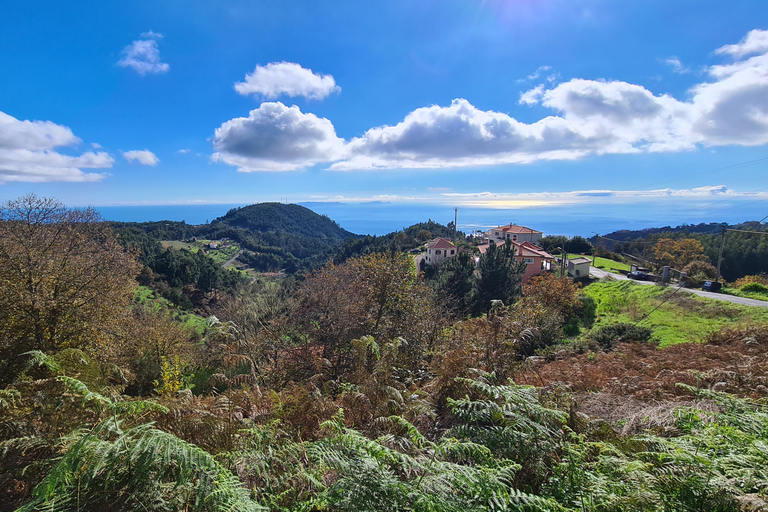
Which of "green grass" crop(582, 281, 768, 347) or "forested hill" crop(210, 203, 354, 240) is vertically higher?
"forested hill" crop(210, 203, 354, 240)

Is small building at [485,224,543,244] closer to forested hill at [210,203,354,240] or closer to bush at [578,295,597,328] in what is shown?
bush at [578,295,597,328]

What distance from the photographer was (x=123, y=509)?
6.77 feet

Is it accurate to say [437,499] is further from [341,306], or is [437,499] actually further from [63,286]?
[63,286]

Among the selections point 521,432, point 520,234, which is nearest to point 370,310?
point 521,432

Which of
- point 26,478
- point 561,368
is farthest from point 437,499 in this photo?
point 561,368

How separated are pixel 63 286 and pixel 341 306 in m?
7.76

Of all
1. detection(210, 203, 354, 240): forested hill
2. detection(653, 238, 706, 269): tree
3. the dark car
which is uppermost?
detection(210, 203, 354, 240): forested hill

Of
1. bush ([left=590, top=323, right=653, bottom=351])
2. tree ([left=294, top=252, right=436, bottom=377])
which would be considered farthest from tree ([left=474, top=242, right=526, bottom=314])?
tree ([left=294, top=252, right=436, bottom=377])

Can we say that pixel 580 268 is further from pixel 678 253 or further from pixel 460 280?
pixel 460 280

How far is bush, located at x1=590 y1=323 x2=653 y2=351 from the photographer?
1262 cm

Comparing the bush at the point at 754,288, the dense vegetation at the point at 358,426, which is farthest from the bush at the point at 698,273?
the dense vegetation at the point at 358,426

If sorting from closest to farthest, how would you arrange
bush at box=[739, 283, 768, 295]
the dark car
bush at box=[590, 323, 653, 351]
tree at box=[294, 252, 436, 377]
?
tree at box=[294, 252, 436, 377]
bush at box=[590, 323, 653, 351]
bush at box=[739, 283, 768, 295]
the dark car

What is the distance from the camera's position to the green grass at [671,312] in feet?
41.8

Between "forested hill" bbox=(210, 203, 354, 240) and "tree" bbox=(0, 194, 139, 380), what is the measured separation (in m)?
158
